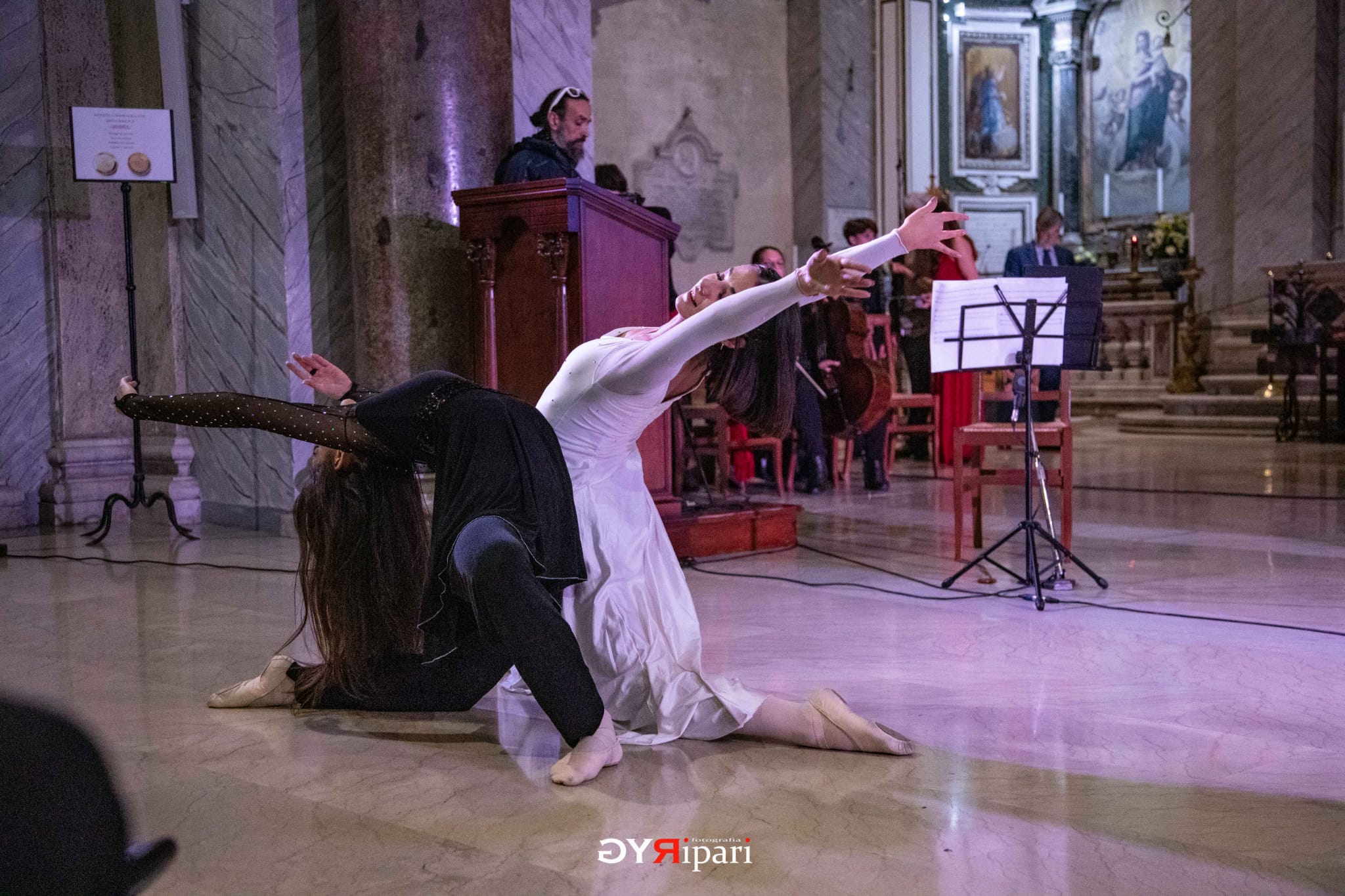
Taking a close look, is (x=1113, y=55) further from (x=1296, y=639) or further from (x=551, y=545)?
(x=551, y=545)

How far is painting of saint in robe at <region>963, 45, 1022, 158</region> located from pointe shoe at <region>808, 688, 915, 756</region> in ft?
49.6

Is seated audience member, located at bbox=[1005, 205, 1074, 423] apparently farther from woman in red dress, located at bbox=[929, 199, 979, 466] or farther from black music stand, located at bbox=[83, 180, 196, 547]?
black music stand, located at bbox=[83, 180, 196, 547]

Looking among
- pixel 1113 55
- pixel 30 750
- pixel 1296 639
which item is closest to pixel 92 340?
pixel 1296 639

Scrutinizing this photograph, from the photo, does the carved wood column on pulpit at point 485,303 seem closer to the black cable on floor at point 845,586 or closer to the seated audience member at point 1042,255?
the black cable on floor at point 845,586

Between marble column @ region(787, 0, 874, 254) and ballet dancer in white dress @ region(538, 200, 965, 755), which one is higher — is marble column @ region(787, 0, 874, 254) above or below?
above

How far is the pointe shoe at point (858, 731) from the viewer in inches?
94.2

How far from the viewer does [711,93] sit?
10766 mm

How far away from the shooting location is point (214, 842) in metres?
2.02

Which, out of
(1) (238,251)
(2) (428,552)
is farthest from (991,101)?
(2) (428,552)

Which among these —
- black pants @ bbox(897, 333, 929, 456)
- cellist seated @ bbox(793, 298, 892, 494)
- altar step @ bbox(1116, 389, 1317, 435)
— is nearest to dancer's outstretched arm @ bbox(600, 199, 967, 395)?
cellist seated @ bbox(793, 298, 892, 494)

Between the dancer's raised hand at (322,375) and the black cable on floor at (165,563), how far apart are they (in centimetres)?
207

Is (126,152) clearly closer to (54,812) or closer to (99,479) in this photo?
(99,479)

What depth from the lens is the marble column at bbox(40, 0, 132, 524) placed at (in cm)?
645

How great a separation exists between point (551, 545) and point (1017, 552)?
3094 mm
